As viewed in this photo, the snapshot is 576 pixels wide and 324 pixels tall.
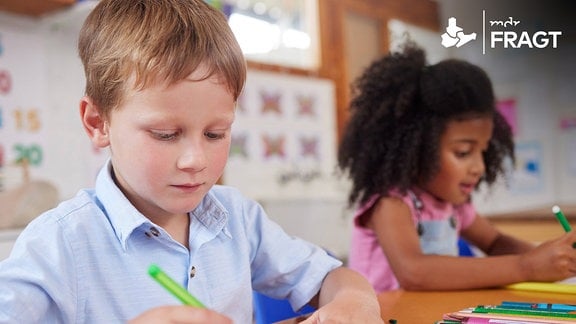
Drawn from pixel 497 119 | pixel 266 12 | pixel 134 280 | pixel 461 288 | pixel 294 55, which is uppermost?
pixel 266 12

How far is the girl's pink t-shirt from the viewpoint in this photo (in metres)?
1.20

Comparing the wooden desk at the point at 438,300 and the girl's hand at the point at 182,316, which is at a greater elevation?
the girl's hand at the point at 182,316

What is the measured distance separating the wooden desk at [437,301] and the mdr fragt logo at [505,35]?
1.16 meters

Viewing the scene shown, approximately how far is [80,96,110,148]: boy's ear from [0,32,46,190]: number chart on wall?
44.0 inches

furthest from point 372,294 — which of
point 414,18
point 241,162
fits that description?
point 414,18

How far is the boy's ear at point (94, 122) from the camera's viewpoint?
693 millimetres

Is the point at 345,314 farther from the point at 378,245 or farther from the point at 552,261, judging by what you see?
the point at 378,245

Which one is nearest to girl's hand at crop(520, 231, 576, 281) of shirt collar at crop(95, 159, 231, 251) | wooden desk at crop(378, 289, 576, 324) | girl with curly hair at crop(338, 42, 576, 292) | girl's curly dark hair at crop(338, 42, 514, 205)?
wooden desk at crop(378, 289, 576, 324)

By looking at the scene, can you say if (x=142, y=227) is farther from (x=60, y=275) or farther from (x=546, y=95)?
(x=546, y=95)

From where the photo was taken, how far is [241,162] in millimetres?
2404

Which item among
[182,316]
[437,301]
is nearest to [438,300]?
[437,301]

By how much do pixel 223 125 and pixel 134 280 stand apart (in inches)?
7.9

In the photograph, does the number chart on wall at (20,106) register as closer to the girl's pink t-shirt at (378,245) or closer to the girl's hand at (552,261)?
the girl's pink t-shirt at (378,245)

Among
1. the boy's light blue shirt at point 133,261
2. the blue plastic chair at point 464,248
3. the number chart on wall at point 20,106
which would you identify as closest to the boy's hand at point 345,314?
the boy's light blue shirt at point 133,261
